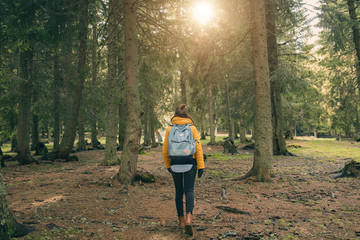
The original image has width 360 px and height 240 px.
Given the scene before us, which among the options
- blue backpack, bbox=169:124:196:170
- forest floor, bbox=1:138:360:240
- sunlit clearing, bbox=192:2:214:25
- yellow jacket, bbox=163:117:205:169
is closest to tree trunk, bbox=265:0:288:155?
forest floor, bbox=1:138:360:240

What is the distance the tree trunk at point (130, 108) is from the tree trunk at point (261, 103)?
3.75 meters

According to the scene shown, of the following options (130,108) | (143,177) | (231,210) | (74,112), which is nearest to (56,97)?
(74,112)

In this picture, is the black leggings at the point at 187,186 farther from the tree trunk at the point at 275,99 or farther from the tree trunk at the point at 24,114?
the tree trunk at the point at 275,99

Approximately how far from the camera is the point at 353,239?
3.71m

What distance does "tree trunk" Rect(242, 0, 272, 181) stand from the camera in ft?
25.5

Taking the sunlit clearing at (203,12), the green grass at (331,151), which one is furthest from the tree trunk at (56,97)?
the green grass at (331,151)

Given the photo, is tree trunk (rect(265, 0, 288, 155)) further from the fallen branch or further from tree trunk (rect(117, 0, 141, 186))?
the fallen branch

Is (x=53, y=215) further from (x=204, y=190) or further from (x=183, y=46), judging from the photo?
(x=183, y=46)

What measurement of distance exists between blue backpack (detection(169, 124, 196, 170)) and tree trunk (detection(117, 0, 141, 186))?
3502 millimetres

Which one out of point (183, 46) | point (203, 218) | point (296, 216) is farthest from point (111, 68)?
point (296, 216)

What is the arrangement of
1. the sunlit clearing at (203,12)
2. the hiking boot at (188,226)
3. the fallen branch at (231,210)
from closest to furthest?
1. the hiking boot at (188,226)
2. the fallen branch at (231,210)
3. the sunlit clearing at (203,12)

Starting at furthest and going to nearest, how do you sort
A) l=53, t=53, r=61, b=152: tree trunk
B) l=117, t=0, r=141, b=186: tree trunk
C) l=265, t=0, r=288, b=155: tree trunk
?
1. l=53, t=53, r=61, b=152: tree trunk
2. l=265, t=0, r=288, b=155: tree trunk
3. l=117, t=0, r=141, b=186: tree trunk

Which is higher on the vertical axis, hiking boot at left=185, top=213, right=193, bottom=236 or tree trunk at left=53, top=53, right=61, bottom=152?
tree trunk at left=53, top=53, right=61, bottom=152

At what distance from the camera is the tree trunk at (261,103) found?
25.5 ft
